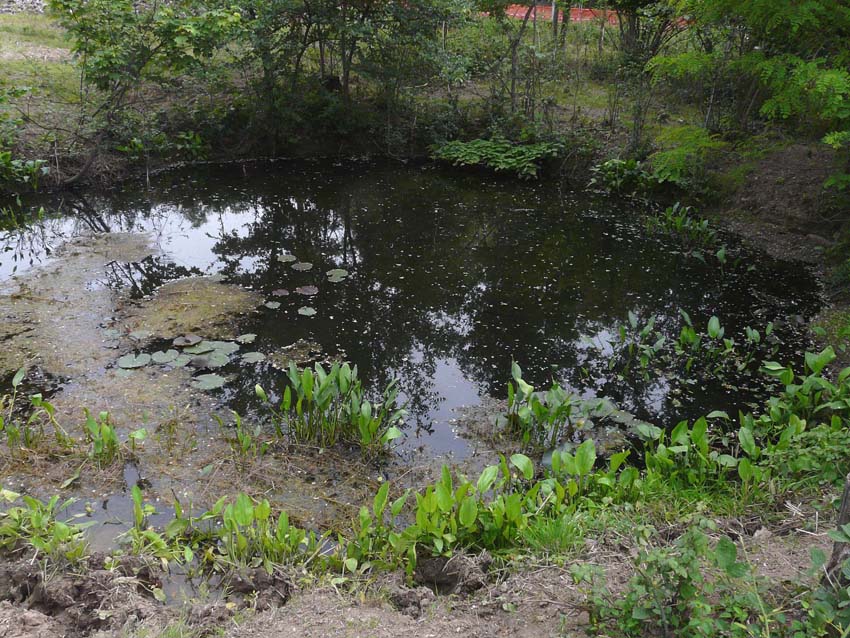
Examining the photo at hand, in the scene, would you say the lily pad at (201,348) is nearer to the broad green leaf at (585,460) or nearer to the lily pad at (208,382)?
the lily pad at (208,382)

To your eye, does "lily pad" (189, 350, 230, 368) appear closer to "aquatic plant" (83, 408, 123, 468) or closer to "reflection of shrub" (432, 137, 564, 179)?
"aquatic plant" (83, 408, 123, 468)

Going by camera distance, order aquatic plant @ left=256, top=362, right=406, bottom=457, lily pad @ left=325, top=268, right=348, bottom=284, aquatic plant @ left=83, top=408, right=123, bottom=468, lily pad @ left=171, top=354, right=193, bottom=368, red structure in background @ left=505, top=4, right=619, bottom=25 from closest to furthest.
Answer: aquatic plant @ left=83, top=408, right=123, bottom=468, aquatic plant @ left=256, top=362, right=406, bottom=457, lily pad @ left=171, top=354, right=193, bottom=368, lily pad @ left=325, top=268, right=348, bottom=284, red structure in background @ left=505, top=4, right=619, bottom=25

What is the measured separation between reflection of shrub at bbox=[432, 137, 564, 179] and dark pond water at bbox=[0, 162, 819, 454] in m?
0.45

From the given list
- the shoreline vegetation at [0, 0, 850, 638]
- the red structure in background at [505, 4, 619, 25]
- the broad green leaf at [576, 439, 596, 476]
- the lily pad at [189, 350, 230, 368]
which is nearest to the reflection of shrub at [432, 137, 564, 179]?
the shoreline vegetation at [0, 0, 850, 638]

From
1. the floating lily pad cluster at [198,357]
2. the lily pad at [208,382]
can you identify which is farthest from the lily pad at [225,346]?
the lily pad at [208,382]

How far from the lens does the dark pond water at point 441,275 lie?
5410mm

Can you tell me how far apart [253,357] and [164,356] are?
2.22 ft

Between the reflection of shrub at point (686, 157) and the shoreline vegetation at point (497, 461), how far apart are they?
5 cm

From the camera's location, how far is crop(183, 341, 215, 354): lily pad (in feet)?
17.8

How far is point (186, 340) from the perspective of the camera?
562 cm

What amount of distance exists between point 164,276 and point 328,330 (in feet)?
7.11

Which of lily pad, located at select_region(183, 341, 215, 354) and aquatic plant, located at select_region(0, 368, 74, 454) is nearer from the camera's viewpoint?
aquatic plant, located at select_region(0, 368, 74, 454)

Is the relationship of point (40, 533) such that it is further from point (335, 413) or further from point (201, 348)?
point (201, 348)

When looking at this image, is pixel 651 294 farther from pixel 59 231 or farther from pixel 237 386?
pixel 59 231
